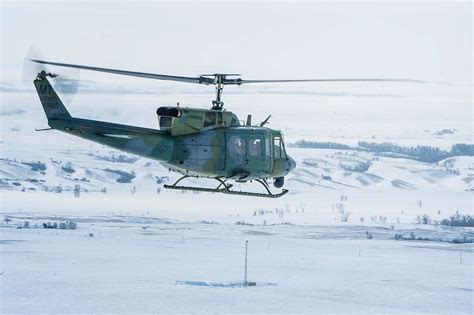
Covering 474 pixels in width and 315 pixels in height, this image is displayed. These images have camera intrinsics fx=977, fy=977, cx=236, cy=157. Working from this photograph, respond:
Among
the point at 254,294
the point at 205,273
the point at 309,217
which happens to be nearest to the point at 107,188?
the point at 309,217

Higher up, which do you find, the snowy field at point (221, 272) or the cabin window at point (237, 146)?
the cabin window at point (237, 146)

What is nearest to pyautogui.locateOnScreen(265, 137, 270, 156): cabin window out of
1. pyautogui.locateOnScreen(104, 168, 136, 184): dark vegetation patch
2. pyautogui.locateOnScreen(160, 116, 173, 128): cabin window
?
pyautogui.locateOnScreen(160, 116, 173, 128): cabin window

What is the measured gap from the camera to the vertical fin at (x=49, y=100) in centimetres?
2416

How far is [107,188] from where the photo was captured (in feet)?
579

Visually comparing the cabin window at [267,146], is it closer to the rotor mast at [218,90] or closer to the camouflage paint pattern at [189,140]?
the camouflage paint pattern at [189,140]

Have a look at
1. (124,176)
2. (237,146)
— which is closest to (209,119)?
(237,146)

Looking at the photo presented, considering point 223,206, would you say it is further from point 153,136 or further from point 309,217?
point 153,136

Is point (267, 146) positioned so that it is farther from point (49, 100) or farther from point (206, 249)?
point (206, 249)

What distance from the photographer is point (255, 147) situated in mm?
26250

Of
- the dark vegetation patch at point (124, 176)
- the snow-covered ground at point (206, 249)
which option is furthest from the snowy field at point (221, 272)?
the dark vegetation patch at point (124, 176)

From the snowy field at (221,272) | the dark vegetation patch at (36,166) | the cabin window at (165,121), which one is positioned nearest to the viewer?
the cabin window at (165,121)

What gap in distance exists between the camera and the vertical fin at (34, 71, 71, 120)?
24.2 metres

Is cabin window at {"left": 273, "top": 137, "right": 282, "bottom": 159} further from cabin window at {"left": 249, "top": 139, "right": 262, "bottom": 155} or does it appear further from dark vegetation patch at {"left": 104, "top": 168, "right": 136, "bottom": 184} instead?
dark vegetation patch at {"left": 104, "top": 168, "right": 136, "bottom": 184}

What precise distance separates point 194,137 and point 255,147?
→ 1.89 metres
